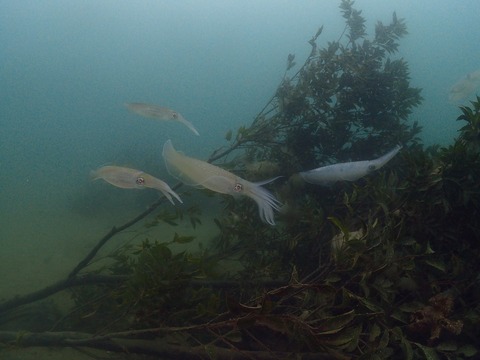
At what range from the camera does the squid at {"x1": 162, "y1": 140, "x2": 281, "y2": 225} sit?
3504 millimetres

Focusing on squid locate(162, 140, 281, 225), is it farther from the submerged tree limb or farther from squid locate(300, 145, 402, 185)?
squid locate(300, 145, 402, 185)

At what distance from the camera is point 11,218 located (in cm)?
1262

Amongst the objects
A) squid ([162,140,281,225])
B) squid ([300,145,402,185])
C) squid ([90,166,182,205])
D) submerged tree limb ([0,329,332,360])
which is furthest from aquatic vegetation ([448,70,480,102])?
squid ([90,166,182,205])

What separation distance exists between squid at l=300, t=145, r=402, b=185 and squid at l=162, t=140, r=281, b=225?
1.72 metres

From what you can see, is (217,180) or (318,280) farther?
(318,280)

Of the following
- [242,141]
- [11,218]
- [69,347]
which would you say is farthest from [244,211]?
[11,218]

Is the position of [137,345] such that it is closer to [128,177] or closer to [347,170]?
[128,177]

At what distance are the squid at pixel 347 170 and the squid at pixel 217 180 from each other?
172 centimetres

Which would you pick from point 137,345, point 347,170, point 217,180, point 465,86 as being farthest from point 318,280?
point 465,86

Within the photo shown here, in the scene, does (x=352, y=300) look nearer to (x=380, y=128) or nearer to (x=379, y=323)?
(x=379, y=323)

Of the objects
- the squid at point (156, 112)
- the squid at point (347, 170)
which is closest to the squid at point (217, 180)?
the squid at point (347, 170)

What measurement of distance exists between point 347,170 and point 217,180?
87.2 inches

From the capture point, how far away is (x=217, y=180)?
140 inches

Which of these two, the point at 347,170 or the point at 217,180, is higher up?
the point at 347,170
